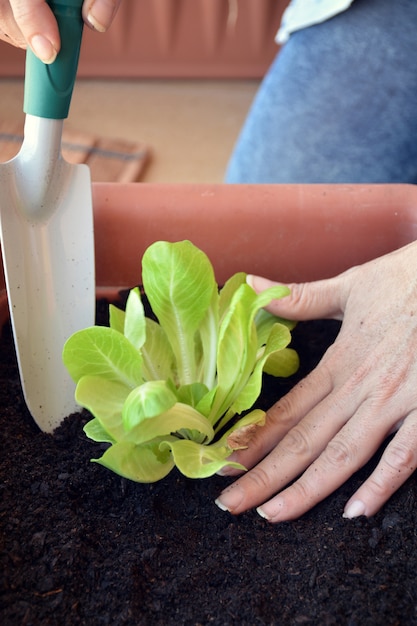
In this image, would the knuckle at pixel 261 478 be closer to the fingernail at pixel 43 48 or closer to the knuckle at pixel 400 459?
the knuckle at pixel 400 459

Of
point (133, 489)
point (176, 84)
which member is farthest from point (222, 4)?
point (133, 489)

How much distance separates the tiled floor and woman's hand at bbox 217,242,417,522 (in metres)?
1.04

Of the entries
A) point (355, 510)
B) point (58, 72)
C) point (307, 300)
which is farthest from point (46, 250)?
point (355, 510)

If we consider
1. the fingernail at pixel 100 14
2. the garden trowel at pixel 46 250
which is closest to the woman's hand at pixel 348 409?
the garden trowel at pixel 46 250

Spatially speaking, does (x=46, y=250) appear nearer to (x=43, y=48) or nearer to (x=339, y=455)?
(x=43, y=48)

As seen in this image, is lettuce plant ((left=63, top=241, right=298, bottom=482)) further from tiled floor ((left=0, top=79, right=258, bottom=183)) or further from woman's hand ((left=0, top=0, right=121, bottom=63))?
tiled floor ((left=0, top=79, right=258, bottom=183))

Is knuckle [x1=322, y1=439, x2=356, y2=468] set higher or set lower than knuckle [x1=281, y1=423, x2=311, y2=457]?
higher

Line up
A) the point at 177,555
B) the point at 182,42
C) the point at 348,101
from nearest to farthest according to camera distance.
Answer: the point at 177,555, the point at 348,101, the point at 182,42

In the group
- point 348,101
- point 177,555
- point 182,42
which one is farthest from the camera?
point 182,42

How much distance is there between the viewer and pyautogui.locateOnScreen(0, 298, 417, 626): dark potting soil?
0.58 meters

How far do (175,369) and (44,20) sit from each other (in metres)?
0.38

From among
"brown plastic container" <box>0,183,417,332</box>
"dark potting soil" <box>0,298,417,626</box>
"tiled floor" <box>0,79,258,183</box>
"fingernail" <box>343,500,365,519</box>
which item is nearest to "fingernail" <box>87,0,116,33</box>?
"brown plastic container" <box>0,183,417,332</box>

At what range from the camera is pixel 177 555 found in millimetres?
625

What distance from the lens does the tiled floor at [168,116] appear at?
1.79 m
